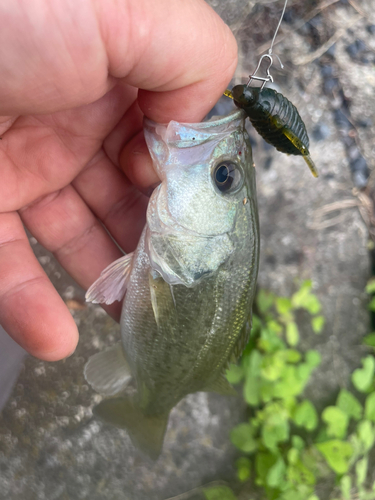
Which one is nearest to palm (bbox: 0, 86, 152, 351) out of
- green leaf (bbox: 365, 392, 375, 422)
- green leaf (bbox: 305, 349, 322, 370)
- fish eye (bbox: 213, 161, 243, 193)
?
fish eye (bbox: 213, 161, 243, 193)

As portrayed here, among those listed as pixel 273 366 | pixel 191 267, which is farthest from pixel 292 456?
pixel 191 267

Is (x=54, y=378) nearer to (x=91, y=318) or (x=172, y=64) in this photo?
(x=91, y=318)

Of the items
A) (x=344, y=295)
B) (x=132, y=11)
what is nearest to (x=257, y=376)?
(x=344, y=295)

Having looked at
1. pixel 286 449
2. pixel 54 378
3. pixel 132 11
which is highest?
pixel 132 11

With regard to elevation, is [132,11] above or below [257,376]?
above

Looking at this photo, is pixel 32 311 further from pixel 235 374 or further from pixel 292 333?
pixel 292 333

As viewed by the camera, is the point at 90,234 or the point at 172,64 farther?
the point at 90,234

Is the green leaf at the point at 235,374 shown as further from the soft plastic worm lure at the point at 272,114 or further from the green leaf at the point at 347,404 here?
the soft plastic worm lure at the point at 272,114
